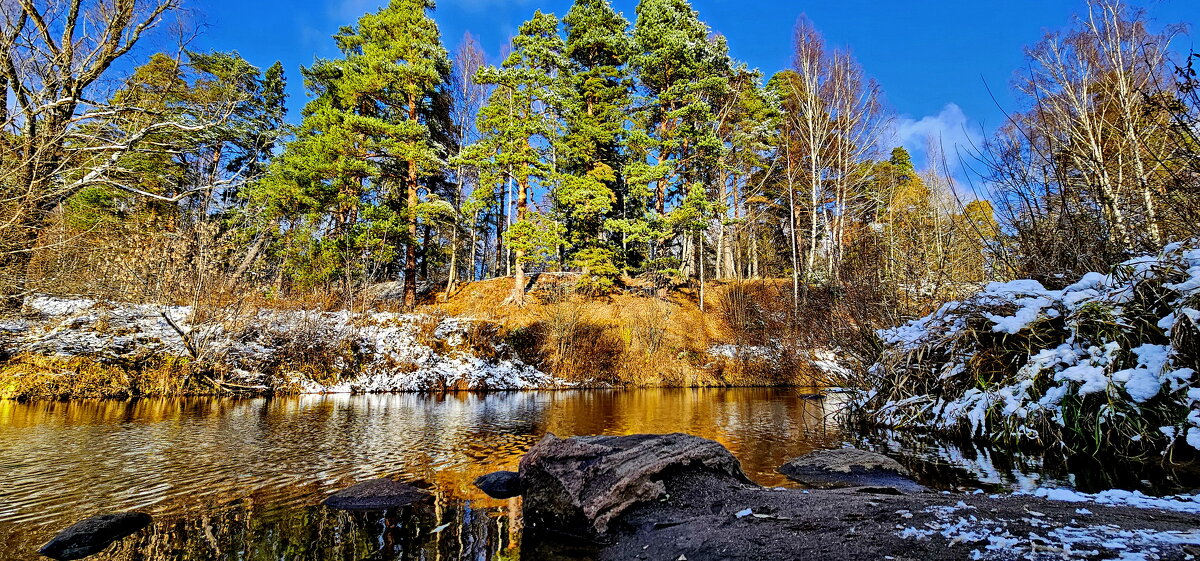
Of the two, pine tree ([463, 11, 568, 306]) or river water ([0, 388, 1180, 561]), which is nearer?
river water ([0, 388, 1180, 561])

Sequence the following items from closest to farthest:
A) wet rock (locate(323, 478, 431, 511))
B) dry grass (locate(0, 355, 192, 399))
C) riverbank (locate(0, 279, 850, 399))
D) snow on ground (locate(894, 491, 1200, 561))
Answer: snow on ground (locate(894, 491, 1200, 561)), wet rock (locate(323, 478, 431, 511)), dry grass (locate(0, 355, 192, 399)), riverbank (locate(0, 279, 850, 399))

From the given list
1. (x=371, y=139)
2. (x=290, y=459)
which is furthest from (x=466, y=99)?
(x=290, y=459)

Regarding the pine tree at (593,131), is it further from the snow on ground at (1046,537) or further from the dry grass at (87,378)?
the snow on ground at (1046,537)

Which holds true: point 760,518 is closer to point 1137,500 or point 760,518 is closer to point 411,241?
point 1137,500

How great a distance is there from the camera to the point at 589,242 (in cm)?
2250

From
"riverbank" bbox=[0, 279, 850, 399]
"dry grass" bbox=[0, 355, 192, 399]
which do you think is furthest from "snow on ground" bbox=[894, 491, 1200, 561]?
"dry grass" bbox=[0, 355, 192, 399]

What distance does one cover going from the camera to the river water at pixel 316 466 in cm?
339

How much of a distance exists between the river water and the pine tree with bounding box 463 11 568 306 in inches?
401

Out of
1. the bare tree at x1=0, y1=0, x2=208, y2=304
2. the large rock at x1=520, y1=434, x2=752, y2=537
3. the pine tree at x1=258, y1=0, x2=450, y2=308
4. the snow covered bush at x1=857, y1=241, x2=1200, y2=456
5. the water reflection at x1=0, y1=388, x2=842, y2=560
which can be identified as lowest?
the water reflection at x1=0, y1=388, x2=842, y2=560

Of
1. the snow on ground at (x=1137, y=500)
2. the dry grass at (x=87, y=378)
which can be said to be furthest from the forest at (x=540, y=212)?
the snow on ground at (x=1137, y=500)

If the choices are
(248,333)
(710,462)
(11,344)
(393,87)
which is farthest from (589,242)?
(710,462)

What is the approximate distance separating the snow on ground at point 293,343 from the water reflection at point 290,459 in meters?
1.77

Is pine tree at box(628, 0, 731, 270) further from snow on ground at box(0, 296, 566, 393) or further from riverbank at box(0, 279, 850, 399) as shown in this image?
snow on ground at box(0, 296, 566, 393)

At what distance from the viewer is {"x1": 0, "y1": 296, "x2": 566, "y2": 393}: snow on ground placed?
1216 cm
